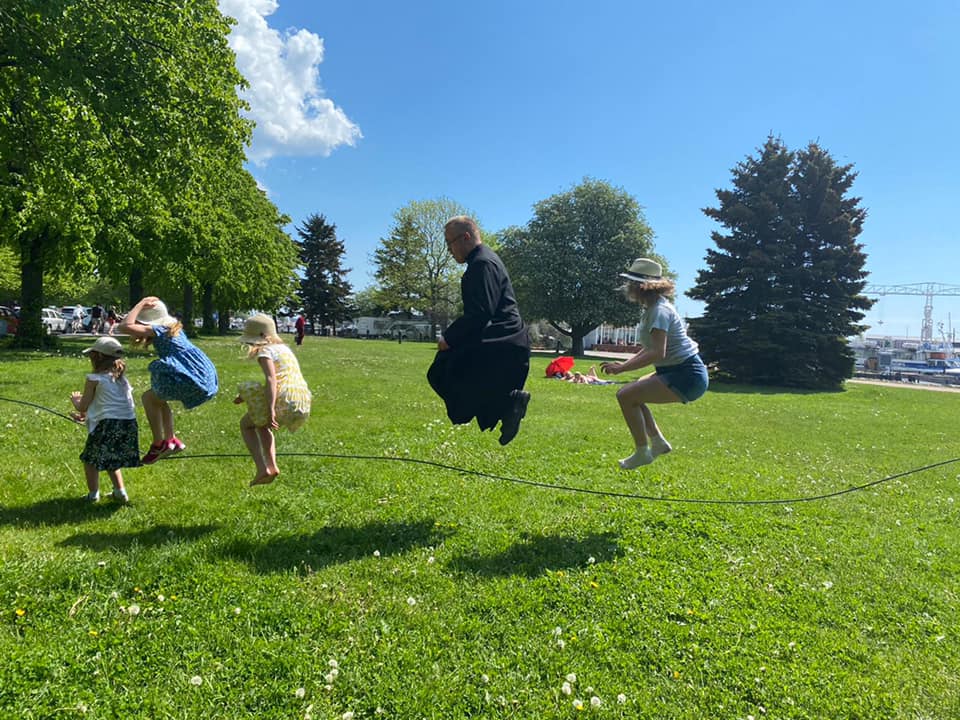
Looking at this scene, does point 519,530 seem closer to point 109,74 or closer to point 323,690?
point 323,690

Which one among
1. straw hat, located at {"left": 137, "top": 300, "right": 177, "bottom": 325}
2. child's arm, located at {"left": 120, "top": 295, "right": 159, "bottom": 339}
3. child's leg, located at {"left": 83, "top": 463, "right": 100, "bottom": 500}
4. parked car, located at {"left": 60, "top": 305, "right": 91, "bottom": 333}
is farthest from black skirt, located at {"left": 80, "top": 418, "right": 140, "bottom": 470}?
parked car, located at {"left": 60, "top": 305, "right": 91, "bottom": 333}

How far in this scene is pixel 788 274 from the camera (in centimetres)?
3016

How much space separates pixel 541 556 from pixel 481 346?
2.05 meters

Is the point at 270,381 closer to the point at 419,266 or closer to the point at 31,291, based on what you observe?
the point at 31,291

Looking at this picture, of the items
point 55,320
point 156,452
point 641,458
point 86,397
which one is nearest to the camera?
point 86,397

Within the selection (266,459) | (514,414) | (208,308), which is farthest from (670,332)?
(208,308)

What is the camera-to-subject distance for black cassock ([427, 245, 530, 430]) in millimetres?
5168

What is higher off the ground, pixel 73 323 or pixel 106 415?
pixel 73 323

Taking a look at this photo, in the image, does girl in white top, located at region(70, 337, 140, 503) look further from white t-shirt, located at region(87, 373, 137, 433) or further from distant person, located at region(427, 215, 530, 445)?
distant person, located at region(427, 215, 530, 445)

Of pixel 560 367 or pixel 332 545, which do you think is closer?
pixel 332 545

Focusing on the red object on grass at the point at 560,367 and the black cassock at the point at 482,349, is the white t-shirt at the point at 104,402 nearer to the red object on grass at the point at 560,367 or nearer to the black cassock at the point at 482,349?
the black cassock at the point at 482,349

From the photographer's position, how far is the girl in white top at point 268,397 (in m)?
5.27

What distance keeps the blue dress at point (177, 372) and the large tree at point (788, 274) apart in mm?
29807

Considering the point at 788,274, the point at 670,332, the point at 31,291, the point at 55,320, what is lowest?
the point at 55,320
